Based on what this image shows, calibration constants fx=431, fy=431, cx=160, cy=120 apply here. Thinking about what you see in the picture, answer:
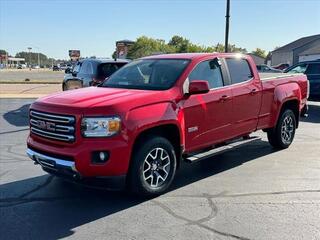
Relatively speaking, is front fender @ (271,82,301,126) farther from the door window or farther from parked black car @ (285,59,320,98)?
the door window

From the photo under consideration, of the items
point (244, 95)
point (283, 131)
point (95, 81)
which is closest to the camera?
point (244, 95)

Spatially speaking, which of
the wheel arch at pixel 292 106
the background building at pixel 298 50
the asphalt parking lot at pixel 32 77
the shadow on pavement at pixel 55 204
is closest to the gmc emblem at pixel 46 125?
the shadow on pavement at pixel 55 204

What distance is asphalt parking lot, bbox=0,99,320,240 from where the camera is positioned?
4523 millimetres

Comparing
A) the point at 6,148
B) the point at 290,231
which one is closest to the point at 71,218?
the point at 290,231

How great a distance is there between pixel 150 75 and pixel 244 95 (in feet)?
5.56

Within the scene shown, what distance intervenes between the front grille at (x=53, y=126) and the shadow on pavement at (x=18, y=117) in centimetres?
661

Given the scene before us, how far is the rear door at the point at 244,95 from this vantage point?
276 inches

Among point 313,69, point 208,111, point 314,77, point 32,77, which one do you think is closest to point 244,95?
point 208,111

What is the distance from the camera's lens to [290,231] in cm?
450

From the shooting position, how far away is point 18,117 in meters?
13.5

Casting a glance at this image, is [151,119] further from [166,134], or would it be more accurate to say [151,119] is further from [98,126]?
[98,126]

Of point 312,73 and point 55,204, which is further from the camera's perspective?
point 312,73

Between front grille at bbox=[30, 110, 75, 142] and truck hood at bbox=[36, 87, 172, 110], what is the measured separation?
0.17 meters

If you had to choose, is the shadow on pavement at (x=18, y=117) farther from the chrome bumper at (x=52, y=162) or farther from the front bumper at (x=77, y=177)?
the front bumper at (x=77, y=177)
